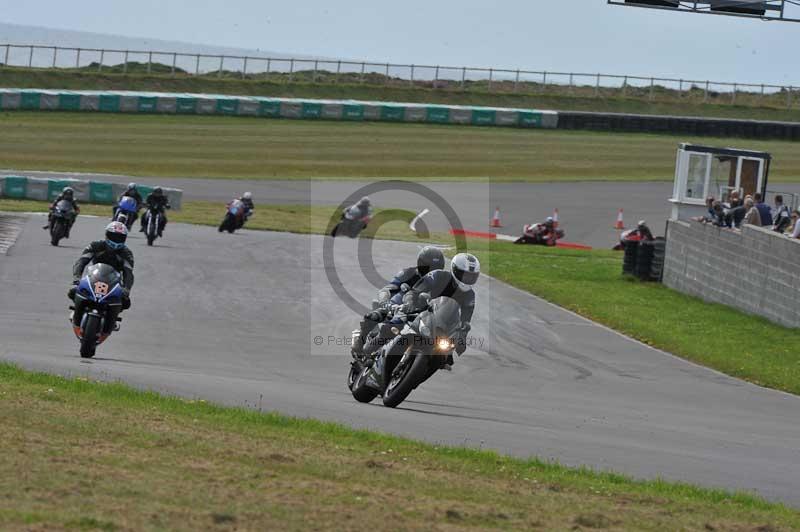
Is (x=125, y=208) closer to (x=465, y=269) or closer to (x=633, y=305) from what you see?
(x=633, y=305)

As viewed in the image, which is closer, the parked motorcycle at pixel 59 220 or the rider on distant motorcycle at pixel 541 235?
the parked motorcycle at pixel 59 220

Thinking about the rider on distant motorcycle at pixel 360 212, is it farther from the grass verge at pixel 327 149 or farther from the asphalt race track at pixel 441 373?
the grass verge at pixel 327 149

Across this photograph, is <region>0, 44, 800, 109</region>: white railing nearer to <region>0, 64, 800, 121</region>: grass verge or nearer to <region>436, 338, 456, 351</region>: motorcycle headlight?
<region>0, 64, 800, 121</region>: grass verge

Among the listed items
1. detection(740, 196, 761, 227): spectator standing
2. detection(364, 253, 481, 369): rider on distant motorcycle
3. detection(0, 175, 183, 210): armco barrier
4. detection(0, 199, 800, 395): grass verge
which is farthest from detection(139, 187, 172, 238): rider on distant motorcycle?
detection(364, 253, 481, 369): rider on distant motorcycle

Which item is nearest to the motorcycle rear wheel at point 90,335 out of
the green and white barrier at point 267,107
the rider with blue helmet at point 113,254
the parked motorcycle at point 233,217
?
the rider with blue helmet at point 113,254

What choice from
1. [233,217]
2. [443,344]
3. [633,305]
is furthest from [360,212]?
[443,344]

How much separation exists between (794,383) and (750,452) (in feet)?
23.0

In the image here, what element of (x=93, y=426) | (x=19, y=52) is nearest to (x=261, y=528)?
(x=93, y=426)

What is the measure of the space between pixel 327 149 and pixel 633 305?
3669cm

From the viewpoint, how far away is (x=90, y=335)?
15.0m

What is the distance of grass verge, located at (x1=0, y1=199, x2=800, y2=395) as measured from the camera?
2052 cm

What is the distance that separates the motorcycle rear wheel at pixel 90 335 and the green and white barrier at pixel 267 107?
4932cm

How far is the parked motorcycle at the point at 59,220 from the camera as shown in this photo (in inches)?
1104

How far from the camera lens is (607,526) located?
300 inches
